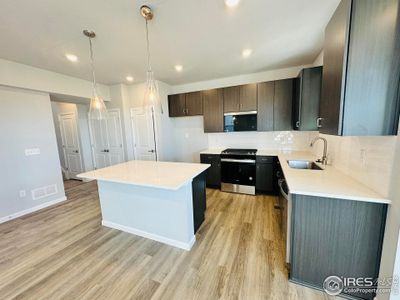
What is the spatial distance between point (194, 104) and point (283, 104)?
1993 millimetres

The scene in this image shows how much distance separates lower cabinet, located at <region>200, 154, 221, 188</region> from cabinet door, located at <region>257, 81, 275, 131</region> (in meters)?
1.14

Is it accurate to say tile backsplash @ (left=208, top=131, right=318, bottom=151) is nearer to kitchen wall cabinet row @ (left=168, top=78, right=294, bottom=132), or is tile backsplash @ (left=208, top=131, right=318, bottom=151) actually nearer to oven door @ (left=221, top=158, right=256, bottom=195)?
kitchen wall cabinet row @ (left=168, top=78, right=294, bottom=132)

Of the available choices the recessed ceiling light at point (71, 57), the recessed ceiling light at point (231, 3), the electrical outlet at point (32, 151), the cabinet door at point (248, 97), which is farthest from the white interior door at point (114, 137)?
the recessed ceiling light at point (231, 3)

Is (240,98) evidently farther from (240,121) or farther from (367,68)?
(367,68)

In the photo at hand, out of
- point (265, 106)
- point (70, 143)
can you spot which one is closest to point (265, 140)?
point (265, 106)

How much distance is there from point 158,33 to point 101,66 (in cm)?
165

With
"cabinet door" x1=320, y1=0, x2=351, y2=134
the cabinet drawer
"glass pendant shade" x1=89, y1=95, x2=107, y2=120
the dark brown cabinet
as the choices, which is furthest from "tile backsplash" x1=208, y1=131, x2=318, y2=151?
"glass pendant shade" x1=89, y1=95, x2=107, y2=120

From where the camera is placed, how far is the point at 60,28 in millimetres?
1904

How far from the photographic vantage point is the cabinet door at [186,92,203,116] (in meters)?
3.99

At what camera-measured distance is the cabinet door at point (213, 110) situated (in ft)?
12.4

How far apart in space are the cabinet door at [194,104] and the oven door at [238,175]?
1372 mm

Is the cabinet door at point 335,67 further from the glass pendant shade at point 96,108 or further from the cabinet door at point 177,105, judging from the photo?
the cabinet door at point 177,105

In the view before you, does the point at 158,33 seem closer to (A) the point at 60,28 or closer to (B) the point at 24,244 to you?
(A) the point at 60,28

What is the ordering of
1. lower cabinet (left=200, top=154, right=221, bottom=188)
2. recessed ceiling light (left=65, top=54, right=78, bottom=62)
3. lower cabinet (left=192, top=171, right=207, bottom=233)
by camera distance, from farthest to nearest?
lower cabinet (left=200, top=154, right=221, bottom=188) → recessed ceiling light (left=65, top=54, right=78, bottom=62) → lower cabinet (left=192, top=171, right=207, bottom=233)
